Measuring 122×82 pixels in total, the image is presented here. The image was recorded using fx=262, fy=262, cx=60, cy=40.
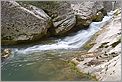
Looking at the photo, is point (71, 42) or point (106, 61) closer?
Answer: point (106, 61)

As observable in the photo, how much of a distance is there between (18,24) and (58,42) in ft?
7.51

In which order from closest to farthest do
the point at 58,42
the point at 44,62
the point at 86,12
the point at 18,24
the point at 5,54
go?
the point at 44,62 < the point at 5,54 < the point at 18,24 < the point at 58,42 < the point at 86,12

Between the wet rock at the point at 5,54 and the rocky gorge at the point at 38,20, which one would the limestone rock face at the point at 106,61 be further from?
the rocky gorge at the point at 38,20

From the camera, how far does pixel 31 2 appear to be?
15.1 metres

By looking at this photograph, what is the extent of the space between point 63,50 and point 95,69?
13.2 feet

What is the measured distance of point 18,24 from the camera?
44.8ft

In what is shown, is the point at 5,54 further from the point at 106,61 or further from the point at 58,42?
the point at 106,61

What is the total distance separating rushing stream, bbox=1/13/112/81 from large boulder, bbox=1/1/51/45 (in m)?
0.77

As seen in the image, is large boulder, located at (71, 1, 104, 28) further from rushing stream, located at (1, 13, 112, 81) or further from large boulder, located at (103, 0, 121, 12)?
large boulder, located at (103, 0, 121, 12)

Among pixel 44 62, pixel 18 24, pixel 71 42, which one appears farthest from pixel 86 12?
pixel 44 62

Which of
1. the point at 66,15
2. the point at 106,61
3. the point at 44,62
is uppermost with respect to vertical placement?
the point at 66,15

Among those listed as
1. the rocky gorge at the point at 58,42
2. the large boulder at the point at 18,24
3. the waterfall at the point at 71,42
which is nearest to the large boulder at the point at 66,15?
the rocky gorge at the point at 58,42

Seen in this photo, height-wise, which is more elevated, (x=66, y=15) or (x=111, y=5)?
(x=66, y=15)

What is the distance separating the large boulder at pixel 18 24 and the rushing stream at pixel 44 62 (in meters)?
0.77
